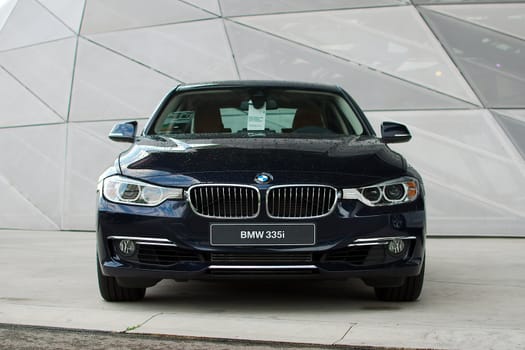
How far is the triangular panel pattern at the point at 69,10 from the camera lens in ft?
54.2

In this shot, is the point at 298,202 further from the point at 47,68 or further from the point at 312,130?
the point at 47,68

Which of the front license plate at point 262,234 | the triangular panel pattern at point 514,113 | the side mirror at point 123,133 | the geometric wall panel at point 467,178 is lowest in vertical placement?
the geometric wall panel at point 467,178

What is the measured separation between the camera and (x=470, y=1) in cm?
1534

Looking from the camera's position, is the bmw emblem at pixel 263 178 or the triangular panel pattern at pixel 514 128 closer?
the bmw emblem at pixel 263 178

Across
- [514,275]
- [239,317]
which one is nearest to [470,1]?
[514,275]

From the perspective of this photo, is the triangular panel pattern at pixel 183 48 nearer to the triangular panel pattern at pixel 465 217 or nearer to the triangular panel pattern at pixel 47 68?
the triangular panel pattern at pixel 47 68

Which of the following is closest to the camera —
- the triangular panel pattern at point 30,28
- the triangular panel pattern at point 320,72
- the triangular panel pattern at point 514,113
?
the triangular panel pattern at point 514,113

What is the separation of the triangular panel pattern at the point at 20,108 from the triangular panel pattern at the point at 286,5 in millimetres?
2918

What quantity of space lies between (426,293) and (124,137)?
236cm

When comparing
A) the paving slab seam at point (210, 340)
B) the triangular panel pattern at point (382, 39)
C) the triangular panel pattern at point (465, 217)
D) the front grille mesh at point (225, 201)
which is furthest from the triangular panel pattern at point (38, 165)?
the paving slab seam at point (210, 340)

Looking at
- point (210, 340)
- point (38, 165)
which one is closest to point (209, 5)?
point (38, 165)

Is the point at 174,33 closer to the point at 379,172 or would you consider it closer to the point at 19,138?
the point at 19,138

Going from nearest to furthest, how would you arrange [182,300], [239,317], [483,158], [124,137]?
1. [239,317]
2. [182,300]
3. [124,137]
4. [483,158]

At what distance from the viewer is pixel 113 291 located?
7.01 m
